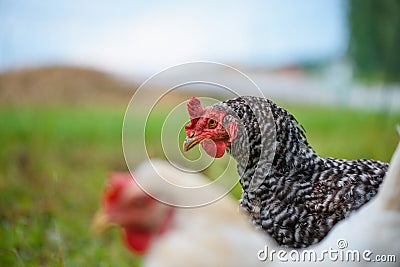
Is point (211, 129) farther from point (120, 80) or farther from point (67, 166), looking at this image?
point (67, 166)

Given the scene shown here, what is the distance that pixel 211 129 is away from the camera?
2.17 m

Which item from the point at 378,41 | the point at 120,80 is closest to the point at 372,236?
the point at 120,80

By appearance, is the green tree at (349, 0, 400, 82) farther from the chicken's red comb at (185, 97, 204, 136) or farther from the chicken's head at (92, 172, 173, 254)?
the chicken's head at (92, 172, 173, 254)

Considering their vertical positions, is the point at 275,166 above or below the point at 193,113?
below

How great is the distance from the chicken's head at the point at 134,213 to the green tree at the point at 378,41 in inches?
59.9

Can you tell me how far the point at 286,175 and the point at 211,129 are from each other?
336 mm

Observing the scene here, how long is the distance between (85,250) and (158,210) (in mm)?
1107

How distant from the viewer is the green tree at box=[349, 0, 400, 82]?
2.99 metres

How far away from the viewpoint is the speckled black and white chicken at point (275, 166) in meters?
2.13

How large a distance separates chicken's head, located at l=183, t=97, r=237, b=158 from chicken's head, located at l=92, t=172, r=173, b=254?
292mm

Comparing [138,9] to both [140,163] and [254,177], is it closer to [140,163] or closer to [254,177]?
[140,163]

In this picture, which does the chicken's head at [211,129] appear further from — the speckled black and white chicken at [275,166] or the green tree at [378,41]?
the green tree at [378,41]


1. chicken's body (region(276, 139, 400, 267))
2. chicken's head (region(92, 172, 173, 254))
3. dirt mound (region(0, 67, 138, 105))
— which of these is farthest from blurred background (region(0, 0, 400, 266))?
chicken's body (region(276, 139, 400, 267))

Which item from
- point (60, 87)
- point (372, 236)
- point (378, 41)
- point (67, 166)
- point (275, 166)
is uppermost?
point (378, 41)
